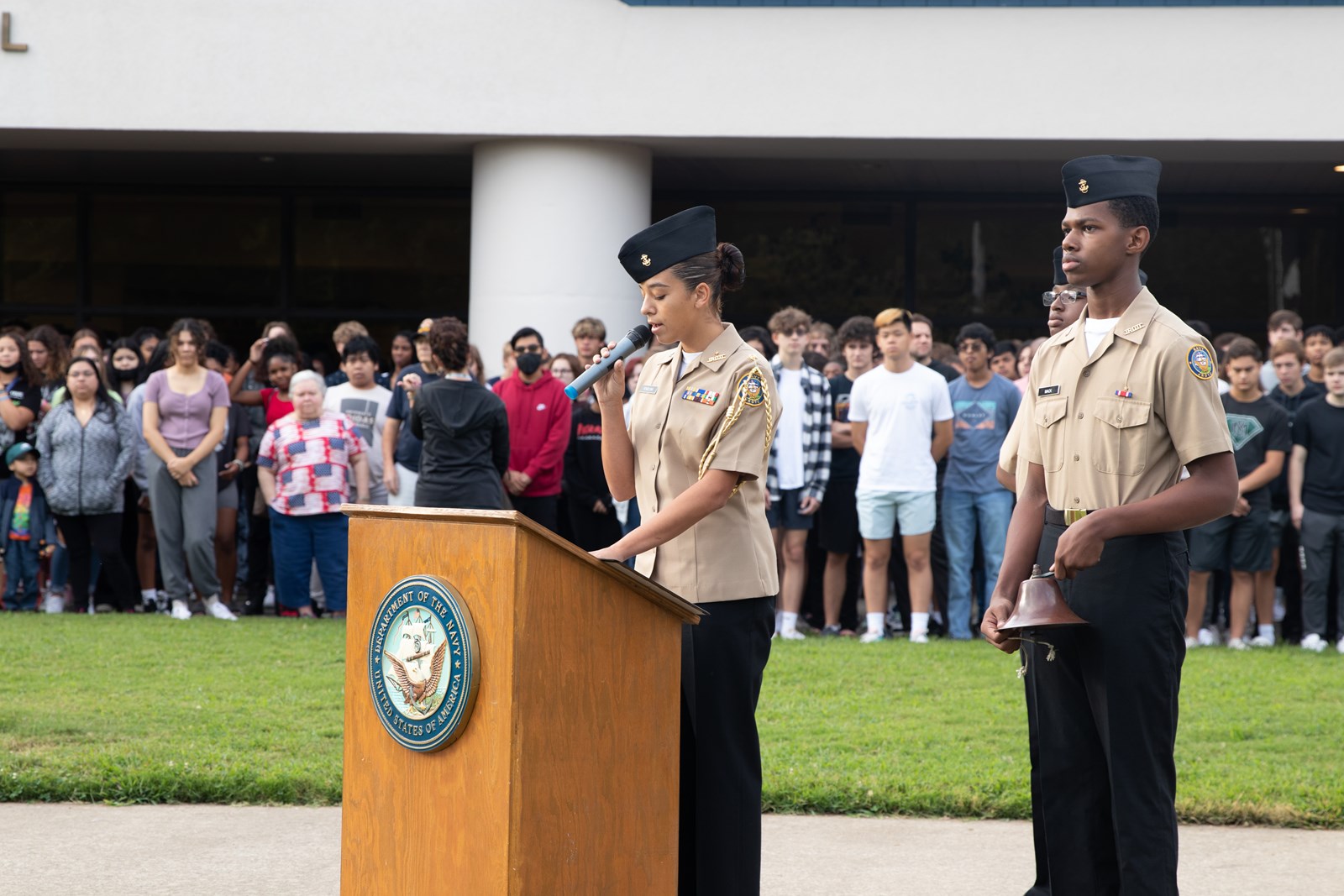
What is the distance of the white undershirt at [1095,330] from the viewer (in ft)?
11.9

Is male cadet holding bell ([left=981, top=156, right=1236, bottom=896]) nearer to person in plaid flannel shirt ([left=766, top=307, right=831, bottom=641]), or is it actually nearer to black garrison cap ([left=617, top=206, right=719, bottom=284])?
black garrison cap ([left=617, top=206, right=719, bottom=284])

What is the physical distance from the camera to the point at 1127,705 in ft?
11.4

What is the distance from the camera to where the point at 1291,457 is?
9992 mm

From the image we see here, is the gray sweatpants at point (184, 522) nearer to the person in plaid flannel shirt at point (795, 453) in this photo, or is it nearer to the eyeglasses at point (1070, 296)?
the person in plaid flannel shirt at point (795, 453)

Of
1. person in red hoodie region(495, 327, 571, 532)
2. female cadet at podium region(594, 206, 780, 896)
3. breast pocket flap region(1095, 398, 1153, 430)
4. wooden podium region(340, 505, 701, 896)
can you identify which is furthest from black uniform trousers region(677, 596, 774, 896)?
person in red hoodie region(495, 327, 571, 532)

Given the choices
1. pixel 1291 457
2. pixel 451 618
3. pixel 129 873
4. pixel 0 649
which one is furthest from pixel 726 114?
pixel 451 618

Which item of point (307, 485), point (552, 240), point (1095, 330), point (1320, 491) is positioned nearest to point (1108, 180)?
point (1095, 330)

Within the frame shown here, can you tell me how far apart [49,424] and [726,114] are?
6791 millimetres

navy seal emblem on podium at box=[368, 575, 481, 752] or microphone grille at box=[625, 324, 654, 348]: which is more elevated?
microphone grille at box=[625, 324, 654, 348]

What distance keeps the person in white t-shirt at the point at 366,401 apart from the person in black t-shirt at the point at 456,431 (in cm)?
205

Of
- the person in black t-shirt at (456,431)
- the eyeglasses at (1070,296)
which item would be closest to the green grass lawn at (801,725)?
the person in black t-shirt at (456,431)

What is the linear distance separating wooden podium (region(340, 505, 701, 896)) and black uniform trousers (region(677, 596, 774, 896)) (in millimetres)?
243

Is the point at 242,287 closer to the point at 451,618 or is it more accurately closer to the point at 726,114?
the point at 726,114

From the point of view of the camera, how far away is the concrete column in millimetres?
14422
